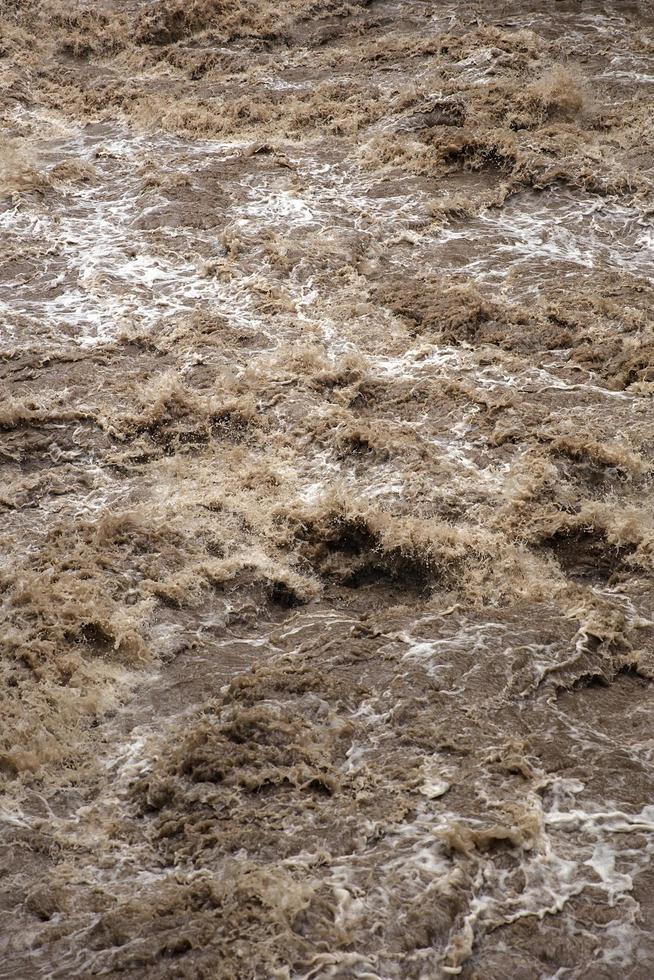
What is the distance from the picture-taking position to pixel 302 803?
4.24m

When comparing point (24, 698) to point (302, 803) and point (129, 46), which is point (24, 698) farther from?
point (129, 46)

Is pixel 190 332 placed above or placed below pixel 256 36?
below

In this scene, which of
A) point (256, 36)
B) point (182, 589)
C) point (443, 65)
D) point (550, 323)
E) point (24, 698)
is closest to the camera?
point (24, 698)

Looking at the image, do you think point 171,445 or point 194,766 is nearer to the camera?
point 194,766

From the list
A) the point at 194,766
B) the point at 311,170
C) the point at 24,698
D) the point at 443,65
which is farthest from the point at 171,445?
the point at 443,65

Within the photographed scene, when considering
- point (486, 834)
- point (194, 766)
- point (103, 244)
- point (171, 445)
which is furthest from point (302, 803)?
point (103, 244)

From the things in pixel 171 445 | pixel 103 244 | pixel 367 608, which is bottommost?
pixel 367 608

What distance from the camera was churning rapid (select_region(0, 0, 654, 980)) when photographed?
383 centimetres

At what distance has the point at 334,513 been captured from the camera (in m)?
6.15

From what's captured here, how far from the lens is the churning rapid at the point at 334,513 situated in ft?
12.6

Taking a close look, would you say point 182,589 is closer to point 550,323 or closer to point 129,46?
point 550,323

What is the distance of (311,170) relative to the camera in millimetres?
10133

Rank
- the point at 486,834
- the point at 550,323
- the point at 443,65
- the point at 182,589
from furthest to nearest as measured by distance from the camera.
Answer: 1. the point at 443,65
2. the point at 550,323
3. the point at 182,589
4. the point at 486,834

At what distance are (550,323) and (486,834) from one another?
4.95m
